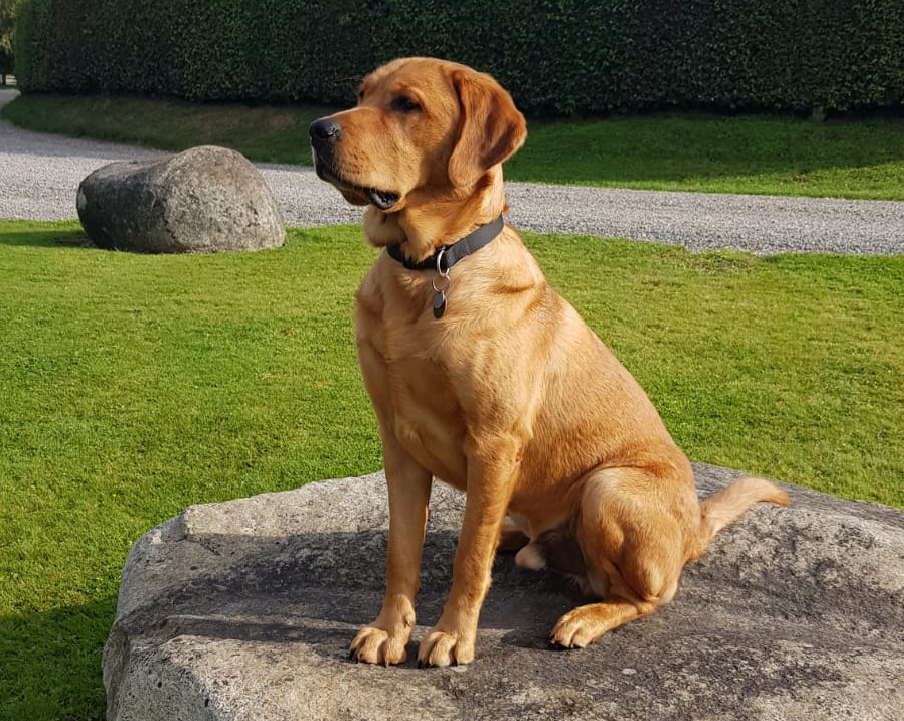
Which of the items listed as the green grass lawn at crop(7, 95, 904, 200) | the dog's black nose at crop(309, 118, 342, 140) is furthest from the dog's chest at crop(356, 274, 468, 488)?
the green grass lawn at crop(7, 95, 904, 200)

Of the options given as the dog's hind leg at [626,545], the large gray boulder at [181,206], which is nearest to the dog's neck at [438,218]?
the dog's hind leg at [626,545]

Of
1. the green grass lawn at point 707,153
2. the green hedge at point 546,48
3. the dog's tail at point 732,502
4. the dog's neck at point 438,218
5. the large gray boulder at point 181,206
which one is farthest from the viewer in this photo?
the green hedge at point 546,48

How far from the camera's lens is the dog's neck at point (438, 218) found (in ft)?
9.57

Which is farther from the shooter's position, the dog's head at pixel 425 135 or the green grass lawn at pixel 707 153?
the green grass lawn at pixel 707 153

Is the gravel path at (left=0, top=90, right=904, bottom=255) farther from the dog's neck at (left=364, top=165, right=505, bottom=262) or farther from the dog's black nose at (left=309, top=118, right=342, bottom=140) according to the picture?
the dog's black nose at (left=309, top=118, right=342, bottom=140)

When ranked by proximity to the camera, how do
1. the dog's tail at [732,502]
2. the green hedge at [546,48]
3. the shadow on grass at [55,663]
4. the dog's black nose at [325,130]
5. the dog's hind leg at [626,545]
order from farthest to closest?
the green hedge at [546,48]
the shadow on grass at [55,663]
the dog's tail at [732,502]
the dog's hind leg at [626,545]
the dog's black nose at [325,130]

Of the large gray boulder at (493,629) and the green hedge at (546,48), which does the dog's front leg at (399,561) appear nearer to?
the large gray boulder at (493,629)

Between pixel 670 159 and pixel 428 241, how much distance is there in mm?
14157

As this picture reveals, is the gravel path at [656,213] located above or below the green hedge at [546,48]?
below

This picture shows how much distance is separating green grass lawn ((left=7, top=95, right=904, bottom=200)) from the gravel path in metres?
1.01

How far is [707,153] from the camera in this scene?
53.1ft

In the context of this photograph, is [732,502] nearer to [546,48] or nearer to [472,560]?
[472,560]

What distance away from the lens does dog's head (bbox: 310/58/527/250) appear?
276 cm

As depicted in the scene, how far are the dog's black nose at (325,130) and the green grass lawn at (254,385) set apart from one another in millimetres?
2753
